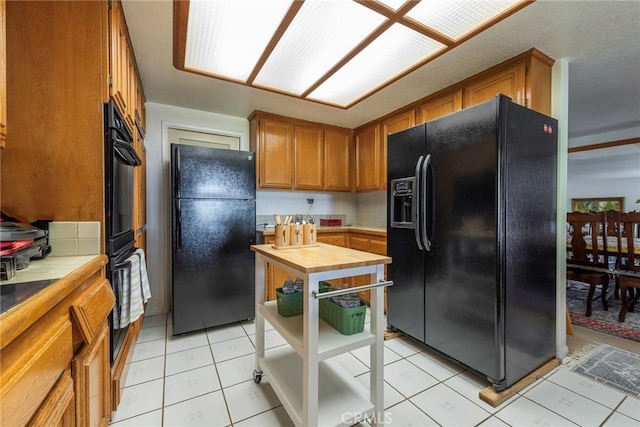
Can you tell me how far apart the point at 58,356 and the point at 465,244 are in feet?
6.54

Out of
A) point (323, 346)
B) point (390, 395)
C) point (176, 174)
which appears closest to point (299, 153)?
point (176, 174)

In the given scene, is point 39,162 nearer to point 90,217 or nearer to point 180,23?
point 90,217

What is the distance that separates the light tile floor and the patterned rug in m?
1.17

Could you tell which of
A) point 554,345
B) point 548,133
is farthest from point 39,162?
point 554,345

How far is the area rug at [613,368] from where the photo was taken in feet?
5.77

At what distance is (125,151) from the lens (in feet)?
4.85

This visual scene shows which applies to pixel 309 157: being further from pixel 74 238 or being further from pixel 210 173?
pixel 74 238

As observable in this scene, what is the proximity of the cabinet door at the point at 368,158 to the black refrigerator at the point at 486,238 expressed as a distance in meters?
1.35

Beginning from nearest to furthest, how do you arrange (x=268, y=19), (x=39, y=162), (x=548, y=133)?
(x=39, y=162), (x=268, y=19), (x=548, y=133)

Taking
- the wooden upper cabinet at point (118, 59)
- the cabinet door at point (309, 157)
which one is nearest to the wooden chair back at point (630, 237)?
the cabinet door at point (309, 157)

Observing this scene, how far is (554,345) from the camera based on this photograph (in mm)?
1998

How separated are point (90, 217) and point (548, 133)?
9.39 ft

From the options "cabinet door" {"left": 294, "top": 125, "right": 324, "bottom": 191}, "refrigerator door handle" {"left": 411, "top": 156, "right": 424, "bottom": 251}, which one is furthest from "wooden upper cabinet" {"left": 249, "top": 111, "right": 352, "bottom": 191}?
"refrigerator door handle" {"left": 411, "top": 156, "right": 424, "bottom": 251}

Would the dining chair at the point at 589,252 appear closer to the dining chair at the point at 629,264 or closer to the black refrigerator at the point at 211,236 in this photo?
the dining chair at the point at 629,264
